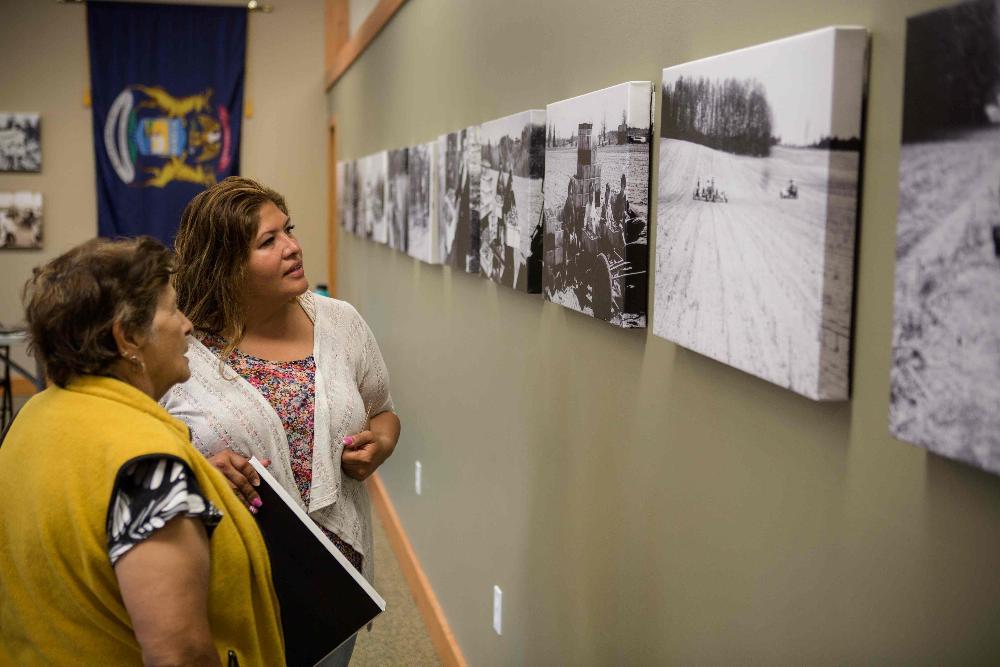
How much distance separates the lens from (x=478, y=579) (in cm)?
352

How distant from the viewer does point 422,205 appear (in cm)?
435

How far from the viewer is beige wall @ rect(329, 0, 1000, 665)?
1.19 m

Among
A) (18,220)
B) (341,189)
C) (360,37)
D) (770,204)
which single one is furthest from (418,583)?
(18,220)

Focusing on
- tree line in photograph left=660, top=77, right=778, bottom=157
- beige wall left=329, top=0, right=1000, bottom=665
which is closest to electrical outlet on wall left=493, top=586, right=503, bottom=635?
beige wall left=329, top=0, right=1000, bottom=665

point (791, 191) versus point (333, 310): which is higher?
point (791, 191)

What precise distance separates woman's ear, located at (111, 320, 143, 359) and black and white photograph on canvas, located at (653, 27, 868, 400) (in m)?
0.85

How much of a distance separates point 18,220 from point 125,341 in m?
8.99

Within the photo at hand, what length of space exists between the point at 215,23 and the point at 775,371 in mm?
9512

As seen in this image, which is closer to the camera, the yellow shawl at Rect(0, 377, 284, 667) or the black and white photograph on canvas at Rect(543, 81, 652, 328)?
the yellow shawl at Rect(0, 377, 284, 667)

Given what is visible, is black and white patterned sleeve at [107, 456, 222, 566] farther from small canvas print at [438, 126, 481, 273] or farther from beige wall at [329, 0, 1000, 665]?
small canvas print at [438, 126, 481, 273]

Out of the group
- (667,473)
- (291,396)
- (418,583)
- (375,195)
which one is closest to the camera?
(667,473)

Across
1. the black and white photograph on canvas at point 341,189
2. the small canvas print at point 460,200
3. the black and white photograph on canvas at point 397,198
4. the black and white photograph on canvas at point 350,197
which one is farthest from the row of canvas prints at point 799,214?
the black and white photograph on canvas at point 341,189

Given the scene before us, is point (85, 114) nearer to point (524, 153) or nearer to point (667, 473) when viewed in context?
point (524, 153)

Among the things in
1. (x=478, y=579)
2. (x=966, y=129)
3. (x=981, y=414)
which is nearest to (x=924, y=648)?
(x=981, y=414)
